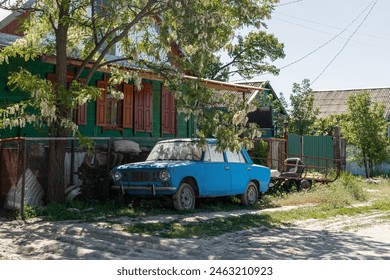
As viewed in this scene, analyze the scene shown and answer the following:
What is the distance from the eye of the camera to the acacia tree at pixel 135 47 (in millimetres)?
12070

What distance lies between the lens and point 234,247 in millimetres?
8766

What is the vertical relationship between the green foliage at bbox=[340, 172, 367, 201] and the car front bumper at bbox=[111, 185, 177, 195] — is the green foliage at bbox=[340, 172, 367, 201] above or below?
below

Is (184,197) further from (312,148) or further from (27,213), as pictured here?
(312,148)

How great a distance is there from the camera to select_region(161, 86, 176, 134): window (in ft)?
70.3

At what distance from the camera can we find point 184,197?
512 inches

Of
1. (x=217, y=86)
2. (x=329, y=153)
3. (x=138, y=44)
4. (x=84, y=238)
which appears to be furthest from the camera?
(x=329, y=153)

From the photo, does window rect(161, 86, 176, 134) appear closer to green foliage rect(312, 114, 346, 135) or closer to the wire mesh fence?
the wire mesh fence

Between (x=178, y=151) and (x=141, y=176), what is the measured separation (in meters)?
1.37

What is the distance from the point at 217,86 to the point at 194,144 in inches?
286

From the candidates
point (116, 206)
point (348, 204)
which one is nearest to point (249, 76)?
point (348, 204)

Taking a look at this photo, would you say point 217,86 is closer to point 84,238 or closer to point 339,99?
point 84,238

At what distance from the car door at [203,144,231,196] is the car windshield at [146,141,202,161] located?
0.93 ft

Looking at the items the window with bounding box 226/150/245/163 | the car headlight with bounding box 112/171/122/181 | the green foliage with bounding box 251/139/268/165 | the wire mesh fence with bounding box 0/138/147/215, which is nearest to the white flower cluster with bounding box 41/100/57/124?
the wire mesh fence with bounding box 0/138/147/215

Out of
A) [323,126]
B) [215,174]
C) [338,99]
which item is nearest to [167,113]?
[215,174]
